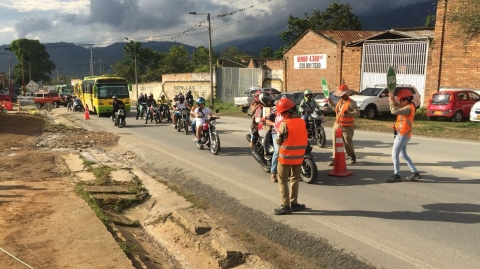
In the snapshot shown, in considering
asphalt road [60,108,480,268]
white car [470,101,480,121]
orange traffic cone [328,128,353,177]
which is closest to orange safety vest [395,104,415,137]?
asphalt road [60,108,480,268]

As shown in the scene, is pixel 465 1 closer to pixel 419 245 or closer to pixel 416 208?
pixel 416 208

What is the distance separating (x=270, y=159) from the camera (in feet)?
29.3

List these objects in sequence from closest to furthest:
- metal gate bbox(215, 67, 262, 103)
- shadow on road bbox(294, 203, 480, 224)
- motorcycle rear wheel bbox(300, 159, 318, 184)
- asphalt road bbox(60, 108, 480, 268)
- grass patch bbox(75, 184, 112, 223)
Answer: asphalt road bbox(60, 108, 480, 268), shadow on road bbox(294, 203, 480, 224), grass patch bbox(75, 184, 112, 223), motorcycle rear wheel bbox(300, 159, 318, 184), metal gate bbox(215, 67, 262, 103)

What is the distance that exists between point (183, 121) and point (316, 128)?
666cm

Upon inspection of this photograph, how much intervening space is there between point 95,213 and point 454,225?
5235mm

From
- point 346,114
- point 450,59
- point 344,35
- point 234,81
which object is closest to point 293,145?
point 346,114

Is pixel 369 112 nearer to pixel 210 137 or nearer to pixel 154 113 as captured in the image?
pixel 154 113

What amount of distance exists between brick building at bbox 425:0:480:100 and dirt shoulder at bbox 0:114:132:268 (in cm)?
2102

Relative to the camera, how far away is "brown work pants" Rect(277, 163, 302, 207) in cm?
613

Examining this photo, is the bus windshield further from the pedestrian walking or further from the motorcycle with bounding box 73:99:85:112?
A: the pedestrian walking

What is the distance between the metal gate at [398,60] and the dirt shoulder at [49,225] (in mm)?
21491

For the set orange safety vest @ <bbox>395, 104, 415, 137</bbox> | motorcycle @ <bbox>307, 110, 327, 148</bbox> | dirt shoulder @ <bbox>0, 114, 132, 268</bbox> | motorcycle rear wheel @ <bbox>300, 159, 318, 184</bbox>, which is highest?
orange safety vest @ <bbox>395, 104, 415, 137</bbox>

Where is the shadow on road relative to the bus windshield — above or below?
below

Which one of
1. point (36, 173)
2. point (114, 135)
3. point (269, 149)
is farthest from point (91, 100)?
point (269, 149)
